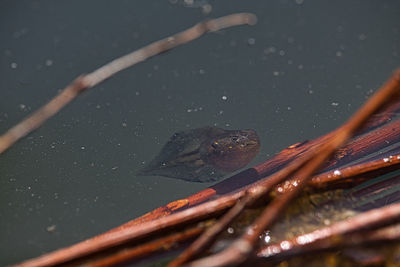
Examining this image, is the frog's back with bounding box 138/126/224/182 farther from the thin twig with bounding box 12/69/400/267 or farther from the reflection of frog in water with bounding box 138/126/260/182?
the thin twig with bounding box 12/69/400/267

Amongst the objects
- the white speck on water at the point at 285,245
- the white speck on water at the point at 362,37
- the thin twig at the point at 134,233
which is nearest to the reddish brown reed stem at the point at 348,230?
the white speck on water at the point at 285,245

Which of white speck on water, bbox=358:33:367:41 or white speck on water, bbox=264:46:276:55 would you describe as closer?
white speck on water, bbox=264:46:276:55

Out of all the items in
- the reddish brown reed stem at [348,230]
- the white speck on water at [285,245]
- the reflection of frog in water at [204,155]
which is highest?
the reflection of frog in water at [204,155]

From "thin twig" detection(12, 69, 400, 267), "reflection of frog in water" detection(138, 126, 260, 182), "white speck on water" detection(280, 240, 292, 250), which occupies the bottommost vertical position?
"white speck on water" detection(280, 240, 292, 250)

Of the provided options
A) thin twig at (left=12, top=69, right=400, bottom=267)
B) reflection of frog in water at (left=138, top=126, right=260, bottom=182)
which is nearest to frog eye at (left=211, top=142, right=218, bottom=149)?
reflection of frog in water at (left=138, top=126, right=260, bottom=182)

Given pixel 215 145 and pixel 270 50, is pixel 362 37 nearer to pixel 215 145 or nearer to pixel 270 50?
pixel 270 50

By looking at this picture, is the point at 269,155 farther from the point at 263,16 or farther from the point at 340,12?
the point at 340,12

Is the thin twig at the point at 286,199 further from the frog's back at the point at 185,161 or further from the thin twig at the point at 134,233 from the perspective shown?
the frog's back at the point at 185,161
